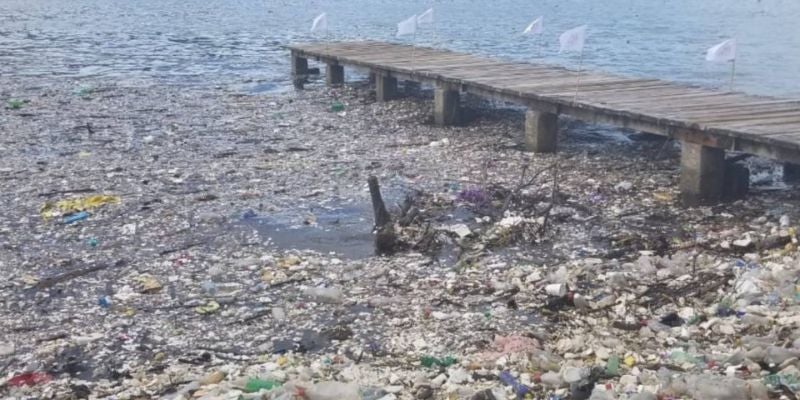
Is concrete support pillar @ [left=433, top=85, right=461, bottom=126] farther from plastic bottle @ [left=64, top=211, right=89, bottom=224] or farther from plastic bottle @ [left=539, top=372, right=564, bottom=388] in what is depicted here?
plastic bottle @ [left=539, top=372, right=564, bottom=388]

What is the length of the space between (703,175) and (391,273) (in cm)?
474

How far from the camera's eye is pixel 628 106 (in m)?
14.3

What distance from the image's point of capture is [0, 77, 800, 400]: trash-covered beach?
7.55 m

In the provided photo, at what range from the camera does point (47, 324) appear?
9.17 metres

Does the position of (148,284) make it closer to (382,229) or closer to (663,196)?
(382,229)

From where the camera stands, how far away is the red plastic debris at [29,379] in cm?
784

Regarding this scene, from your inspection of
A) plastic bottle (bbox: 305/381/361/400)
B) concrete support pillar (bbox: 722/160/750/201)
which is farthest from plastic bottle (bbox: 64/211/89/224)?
concrete support pillar (bbox: 722/160/750/201)

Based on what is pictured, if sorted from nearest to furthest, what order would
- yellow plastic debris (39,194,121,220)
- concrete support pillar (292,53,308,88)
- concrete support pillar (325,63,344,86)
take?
yellow plastic debris (39,194,121,220) < concrete support pillar (325,63,344,86) < concrete support pillar (292,53,308,88)

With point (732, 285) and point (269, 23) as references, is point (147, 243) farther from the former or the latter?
point (269, 23)

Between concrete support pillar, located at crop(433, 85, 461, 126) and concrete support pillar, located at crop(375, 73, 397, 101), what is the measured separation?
3480 mm

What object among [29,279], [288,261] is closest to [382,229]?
[288,261]

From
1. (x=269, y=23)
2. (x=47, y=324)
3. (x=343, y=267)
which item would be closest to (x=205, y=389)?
(x=47, y=324)

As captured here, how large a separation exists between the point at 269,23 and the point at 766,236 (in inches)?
1974

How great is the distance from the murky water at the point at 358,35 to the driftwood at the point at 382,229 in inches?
623
